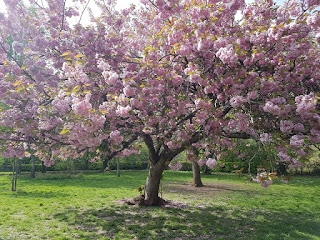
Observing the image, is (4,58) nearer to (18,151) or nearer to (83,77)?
(18,151)

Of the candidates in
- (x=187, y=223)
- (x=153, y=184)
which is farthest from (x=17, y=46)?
(x=187, y=223)

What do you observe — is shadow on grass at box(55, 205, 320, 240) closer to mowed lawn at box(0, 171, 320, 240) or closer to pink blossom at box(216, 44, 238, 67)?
mowed lawn at box(0, 171, 320, 240)

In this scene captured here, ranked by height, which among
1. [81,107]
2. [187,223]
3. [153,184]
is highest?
[81,107]

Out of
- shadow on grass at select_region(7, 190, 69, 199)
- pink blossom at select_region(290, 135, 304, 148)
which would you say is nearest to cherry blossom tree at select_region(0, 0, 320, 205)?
pink blossom at select_region(290, 135, 304, 148)

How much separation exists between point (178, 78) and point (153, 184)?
12.7ft

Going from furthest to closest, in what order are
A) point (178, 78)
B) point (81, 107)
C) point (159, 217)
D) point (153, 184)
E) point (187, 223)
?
point (153, 184), point (159, 217), point (187, 223), point (178, 78), point (81, 107)

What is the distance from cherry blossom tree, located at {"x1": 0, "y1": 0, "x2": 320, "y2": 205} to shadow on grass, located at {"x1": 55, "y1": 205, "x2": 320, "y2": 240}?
1658mm

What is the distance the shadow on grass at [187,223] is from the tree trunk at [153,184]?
38 centimetres

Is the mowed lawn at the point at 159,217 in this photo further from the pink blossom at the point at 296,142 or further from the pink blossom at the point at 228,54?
the pink blossom at the point at 228,54

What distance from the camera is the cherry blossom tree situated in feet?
14.1

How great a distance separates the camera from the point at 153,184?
309 inches

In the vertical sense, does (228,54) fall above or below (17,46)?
below

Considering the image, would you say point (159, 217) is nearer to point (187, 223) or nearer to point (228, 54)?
point (187, 223)

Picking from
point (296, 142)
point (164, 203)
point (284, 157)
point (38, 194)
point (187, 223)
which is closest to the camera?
point (296, 142)
